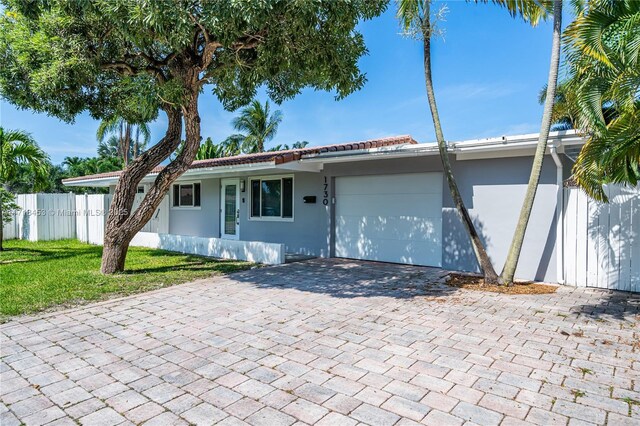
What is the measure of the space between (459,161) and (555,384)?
632 cm

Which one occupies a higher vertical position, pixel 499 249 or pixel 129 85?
pixel 129 85

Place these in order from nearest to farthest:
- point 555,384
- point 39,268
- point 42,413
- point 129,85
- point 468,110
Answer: point 42,413
point 555,384
point 129,85
point 39,268
point 468,110

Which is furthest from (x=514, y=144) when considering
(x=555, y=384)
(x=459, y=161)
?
(x=555, y=384)

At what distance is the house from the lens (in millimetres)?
8188

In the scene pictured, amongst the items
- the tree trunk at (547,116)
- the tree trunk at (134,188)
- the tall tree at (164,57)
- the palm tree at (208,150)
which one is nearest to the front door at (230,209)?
the tall tree at (164,57)

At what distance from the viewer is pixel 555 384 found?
11.8ft

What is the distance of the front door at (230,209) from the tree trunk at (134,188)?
199 inches

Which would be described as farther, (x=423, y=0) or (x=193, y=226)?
(x=193, y=226)

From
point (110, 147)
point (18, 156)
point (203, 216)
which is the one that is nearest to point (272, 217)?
point (203, 216)

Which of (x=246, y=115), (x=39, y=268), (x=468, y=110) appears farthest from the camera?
(x=246, y=115)

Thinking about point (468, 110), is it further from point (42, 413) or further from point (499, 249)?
point (42, 413)

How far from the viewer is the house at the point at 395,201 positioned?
819 cm

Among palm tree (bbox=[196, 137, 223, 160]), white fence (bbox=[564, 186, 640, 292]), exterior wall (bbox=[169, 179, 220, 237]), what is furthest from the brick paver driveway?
palm tree (bbox=[196, 137, 223, 160])

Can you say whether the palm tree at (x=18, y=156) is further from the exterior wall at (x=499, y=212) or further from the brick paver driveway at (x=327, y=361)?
the exterior wall at (x=499, y=212)
